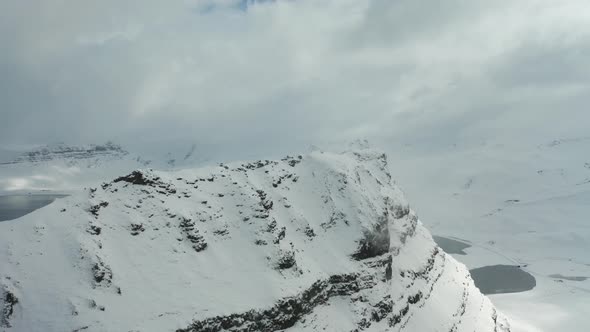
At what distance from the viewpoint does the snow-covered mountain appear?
48875mm

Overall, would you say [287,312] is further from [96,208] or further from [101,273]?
[96,208]

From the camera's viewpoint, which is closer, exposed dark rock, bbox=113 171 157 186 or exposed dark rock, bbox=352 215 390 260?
exposed dark rock, bbox=113 171 157 186

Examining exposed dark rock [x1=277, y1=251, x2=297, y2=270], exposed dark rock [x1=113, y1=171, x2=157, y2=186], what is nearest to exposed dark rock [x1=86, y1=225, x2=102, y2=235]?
exposed dark rock [x1=113, y1=171, x2=157, y2=186]

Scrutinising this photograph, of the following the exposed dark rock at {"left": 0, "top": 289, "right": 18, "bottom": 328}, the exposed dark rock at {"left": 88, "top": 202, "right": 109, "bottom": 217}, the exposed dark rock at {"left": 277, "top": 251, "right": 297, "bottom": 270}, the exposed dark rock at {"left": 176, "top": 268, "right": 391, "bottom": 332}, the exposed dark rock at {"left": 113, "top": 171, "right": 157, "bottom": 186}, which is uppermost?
the exposed dark rock at {"left": 113, "top": 171, "right": 157, "bottom": 186}

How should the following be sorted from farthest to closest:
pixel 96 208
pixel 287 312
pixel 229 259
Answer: pixel 229 259, pixel 96 208, pixel 287 312

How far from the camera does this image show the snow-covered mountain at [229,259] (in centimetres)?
4888

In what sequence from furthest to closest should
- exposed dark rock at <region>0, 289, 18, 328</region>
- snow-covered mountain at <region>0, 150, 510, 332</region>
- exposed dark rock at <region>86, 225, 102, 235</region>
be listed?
exposed dark rock at <region>86, 225, 102, 235</region>, snow-covered mountain at <region>0, 150, 510, 332</region>, exposed dark rock at <region>0, 289, 18, 328</region>

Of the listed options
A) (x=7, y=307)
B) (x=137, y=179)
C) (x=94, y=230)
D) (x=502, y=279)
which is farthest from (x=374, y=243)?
(x=502, y=279)

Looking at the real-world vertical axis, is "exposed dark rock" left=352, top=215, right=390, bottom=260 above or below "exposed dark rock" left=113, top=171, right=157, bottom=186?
below

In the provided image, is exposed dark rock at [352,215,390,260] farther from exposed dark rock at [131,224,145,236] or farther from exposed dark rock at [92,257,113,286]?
exposed dark rock at [92,257,113,286]

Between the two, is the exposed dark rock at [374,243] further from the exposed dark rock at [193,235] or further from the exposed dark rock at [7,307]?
the exposed dark rock at [7,307]

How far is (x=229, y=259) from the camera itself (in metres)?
63.0

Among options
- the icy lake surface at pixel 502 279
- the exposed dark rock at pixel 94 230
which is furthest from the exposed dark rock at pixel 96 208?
the icy lake surface at pixel 502 279

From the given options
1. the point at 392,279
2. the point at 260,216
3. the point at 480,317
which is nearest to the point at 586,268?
the point at 480,317
